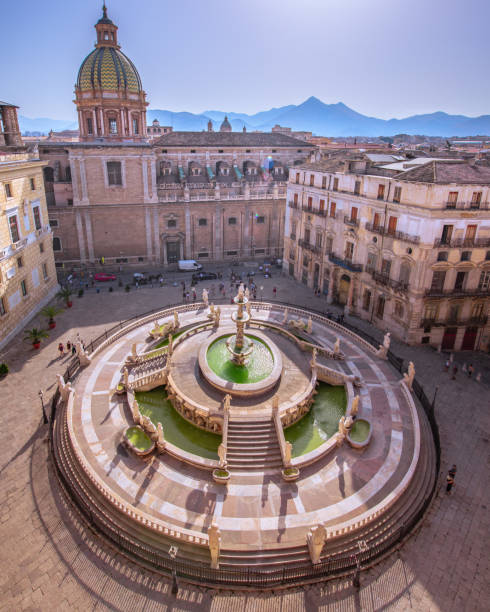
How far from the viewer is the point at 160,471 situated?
19.6m

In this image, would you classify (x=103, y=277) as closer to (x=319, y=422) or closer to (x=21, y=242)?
(x=21, y=242)

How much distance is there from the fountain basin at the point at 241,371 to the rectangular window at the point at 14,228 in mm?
18671

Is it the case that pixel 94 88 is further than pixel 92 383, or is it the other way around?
pixel 94 88

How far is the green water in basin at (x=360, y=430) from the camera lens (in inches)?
862

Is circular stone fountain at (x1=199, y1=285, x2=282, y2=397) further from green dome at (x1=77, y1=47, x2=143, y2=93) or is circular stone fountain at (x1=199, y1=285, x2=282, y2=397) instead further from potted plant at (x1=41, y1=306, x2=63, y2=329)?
green dome at (x1=77, y1=47, x2=143, y2=93)

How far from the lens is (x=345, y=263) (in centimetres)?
3912

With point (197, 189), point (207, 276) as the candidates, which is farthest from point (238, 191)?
point (207, 276)

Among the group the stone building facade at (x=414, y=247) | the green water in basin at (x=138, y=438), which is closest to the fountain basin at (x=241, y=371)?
the green water in basin at (x=138, y=438)

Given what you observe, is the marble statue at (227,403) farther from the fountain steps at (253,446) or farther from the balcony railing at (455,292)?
the balcony railing at (455,292)

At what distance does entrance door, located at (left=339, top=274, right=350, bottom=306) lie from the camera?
135ft

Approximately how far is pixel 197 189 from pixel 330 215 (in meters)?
20.5

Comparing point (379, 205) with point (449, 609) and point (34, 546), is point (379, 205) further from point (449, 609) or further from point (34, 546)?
point (34, 546)

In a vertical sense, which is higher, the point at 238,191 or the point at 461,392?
the point at 238,191

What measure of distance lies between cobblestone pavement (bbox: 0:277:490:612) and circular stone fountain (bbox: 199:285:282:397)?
9972 mm
